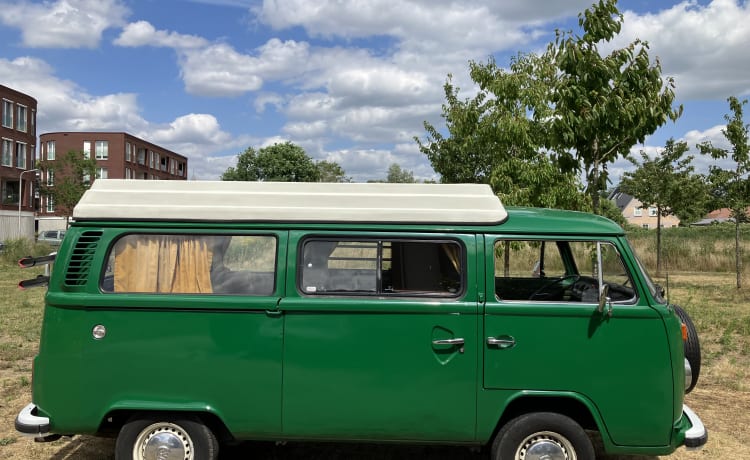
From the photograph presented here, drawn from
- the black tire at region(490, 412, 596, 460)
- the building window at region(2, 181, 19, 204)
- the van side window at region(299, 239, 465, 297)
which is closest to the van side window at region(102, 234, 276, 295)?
the van side window at region(299, 239, 465, 297)

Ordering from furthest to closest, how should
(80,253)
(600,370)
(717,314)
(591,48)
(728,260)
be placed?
(728,260) < (717,314) < (591,48) < (80,253) < (600,370)

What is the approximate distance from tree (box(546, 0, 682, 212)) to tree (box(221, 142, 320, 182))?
49.4m

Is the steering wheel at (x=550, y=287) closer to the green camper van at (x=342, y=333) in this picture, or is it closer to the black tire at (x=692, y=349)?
the green camper van at (x=342, y=333)

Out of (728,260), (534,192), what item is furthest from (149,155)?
(534,192)

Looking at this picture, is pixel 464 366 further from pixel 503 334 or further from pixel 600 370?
pixel 600 370

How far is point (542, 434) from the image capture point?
421 cm

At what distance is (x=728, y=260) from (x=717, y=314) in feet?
37.8

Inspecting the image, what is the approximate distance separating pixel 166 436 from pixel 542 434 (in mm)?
2675

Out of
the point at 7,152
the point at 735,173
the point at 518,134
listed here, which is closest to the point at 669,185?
the point at 735,173

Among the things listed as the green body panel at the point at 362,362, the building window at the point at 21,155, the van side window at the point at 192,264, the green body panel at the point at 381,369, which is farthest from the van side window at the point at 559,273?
the building window at the point at 21,155

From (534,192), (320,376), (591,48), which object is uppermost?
(591,48)

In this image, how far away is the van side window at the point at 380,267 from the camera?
4285mm

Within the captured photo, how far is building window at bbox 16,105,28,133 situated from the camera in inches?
2024

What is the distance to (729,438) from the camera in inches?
217
